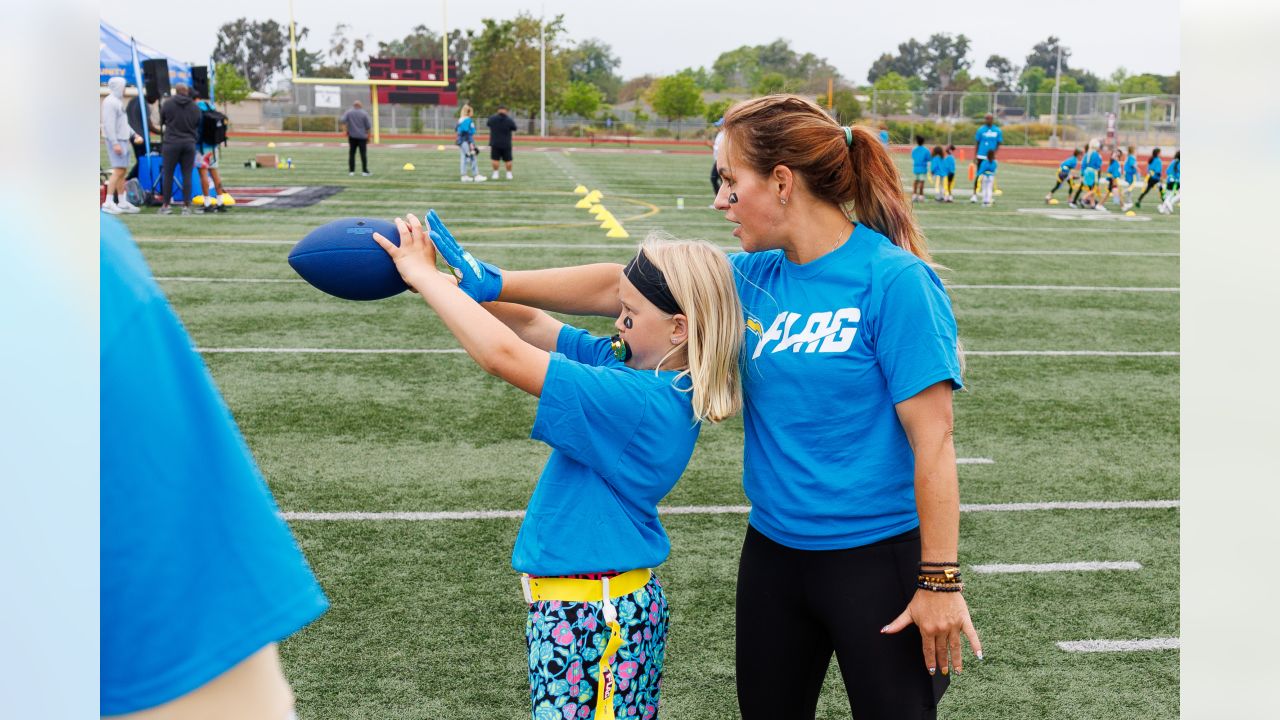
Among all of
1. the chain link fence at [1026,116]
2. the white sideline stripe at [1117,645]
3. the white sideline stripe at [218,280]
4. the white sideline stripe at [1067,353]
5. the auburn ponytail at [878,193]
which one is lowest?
the white sideline stripe at [1117,645]

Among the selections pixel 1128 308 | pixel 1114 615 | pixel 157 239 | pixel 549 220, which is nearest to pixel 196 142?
pixel 157 239

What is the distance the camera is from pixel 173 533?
918mm

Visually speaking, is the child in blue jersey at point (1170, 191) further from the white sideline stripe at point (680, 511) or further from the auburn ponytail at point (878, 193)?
the auburn ponytail at point (878, 193)

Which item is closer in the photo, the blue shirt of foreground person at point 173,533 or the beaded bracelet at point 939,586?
the blue shirt of foreground person at point 173,533

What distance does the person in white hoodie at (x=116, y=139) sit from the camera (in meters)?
15.6

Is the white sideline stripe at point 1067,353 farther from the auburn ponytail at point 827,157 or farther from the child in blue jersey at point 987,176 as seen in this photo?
the child in blue jersey at point 987,176

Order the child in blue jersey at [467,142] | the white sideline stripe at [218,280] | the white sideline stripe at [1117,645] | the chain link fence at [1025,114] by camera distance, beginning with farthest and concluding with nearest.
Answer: the chain link fence at [1025,114]
the child in blue jersey at [467,142]
the white sideline stripe at [218,280]
the white sideline stripe at [1117,645]

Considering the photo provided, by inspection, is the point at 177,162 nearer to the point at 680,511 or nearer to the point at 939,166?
the point at 680,511

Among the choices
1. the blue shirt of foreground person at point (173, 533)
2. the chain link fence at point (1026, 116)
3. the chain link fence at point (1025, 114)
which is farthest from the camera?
the chain link fence at point (1025, 114)

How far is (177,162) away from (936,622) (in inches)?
629

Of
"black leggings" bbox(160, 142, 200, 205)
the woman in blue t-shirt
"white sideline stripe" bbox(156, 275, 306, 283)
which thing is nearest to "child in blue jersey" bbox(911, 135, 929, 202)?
"black leggings" bbox(160, 142, 200, 205)

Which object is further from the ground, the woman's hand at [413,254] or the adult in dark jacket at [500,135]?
the adult in dark jacket at [500,135]

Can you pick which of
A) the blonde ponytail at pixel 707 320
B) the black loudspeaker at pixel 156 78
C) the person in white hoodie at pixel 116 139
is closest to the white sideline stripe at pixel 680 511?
the blonde ponytail at pixel 707 320

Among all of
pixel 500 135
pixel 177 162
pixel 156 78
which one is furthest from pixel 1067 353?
pixel 500 135
